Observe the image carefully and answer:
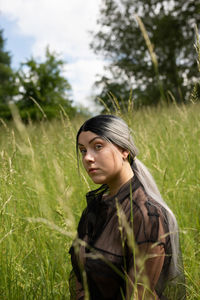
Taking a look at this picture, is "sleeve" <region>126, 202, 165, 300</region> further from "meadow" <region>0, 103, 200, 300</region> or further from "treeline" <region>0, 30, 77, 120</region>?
"treeline" <region>0, 30, 77, 120</region>

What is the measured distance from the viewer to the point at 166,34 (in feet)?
51.2

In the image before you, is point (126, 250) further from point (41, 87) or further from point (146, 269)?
point (41, 87)

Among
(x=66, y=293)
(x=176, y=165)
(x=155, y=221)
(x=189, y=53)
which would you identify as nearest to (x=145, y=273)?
(x=155, y=221)

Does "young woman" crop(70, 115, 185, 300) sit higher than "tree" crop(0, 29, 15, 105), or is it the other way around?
"tree" crop(0, 29, 15, 105)

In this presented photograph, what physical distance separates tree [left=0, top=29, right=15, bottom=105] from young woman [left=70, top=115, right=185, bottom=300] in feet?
46.3

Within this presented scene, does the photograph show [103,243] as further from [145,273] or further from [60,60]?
[60,60]

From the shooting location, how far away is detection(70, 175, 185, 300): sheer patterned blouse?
108 centimetres

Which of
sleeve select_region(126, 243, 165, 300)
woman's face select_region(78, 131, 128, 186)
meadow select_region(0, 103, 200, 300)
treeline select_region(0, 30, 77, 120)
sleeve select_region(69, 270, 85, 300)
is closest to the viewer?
meadow select_region(0, 103, 200, 300)

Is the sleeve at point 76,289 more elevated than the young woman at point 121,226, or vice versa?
the young woman at point 121,226

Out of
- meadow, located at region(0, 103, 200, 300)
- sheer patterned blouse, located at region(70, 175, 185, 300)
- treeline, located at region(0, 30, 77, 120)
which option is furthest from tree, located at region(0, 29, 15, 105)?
sheer patterned blouse, located at region(70, 175, 185, 300)

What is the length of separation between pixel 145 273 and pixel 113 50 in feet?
60.9

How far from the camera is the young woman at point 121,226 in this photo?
1.11 m

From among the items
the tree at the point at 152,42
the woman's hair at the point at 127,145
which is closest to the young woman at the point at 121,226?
the woman's hair at the point at 127,145

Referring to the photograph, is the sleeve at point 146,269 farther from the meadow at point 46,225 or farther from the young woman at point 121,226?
the meadow at point 46,225
